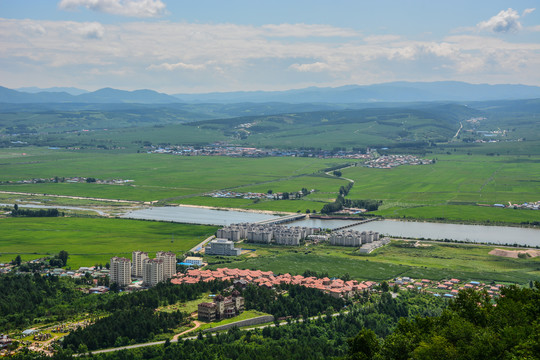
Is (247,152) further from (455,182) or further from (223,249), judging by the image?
(223,249)

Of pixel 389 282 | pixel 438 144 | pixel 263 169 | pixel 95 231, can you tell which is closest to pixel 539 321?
pixel 389 282

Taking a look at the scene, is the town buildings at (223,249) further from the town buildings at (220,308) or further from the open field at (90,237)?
the town buildings at (220,308)

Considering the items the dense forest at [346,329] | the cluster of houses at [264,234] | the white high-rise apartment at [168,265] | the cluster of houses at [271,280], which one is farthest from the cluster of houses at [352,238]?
the white high-rise apartment at [168,265]

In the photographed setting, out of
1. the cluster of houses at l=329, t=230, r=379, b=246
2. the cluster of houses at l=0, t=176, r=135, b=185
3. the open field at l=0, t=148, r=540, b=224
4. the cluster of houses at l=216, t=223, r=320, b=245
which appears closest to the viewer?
the cluster of houses at l=329, t=230, r=379, b=246

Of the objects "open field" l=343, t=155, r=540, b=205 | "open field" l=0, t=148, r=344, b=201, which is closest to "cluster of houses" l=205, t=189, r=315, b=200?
"open field" l=0, t=148, r=344, b=201

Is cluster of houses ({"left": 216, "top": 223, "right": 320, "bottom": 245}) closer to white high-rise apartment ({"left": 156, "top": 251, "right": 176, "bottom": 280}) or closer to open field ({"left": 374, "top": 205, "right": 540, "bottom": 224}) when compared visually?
white high-rise apartment ({"left": 156, "top": 251, "right": 176, "bottom": 280})

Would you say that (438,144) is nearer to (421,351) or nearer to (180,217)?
(180,217)
